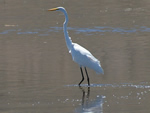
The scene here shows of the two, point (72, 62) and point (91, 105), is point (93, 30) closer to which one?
point (72, 62)

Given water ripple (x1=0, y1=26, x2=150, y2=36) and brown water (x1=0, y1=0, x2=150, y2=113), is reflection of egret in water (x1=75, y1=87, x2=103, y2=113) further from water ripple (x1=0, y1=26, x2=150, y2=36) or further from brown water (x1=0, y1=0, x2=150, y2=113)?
water ripple (x1=0, y1=26, x2=150, y2=36)

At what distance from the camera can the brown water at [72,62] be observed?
372 inches

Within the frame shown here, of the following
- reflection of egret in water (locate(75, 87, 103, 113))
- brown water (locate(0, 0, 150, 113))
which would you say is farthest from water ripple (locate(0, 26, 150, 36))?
reflection of egret in water (locate(75, 87, 103, 113))

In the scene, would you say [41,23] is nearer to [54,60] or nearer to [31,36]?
[31,36]

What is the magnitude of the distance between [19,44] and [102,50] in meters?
3.01

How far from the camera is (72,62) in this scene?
44.8 ft

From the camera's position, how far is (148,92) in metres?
9.97

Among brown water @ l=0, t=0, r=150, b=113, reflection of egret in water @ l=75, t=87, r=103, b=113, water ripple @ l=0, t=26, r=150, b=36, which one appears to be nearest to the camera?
reflection of egret in water @ l=75, t=87, r=103, b=113

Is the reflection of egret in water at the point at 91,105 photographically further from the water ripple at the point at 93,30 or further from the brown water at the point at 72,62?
the water ripple at the point at 93,30

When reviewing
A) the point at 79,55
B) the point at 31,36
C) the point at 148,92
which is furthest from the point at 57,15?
the point at 148,92

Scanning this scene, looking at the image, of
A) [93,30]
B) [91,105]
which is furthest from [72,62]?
[93,30]

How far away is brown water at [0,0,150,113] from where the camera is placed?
9438 millimetres

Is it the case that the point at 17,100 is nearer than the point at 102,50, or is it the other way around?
the point at 17,100

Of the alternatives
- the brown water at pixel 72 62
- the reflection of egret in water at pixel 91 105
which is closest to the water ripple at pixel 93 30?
the brown water at pixel 72 62
